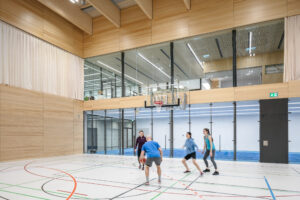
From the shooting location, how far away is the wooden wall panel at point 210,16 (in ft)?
42.0

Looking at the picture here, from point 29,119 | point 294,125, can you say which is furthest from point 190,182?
point 29,119

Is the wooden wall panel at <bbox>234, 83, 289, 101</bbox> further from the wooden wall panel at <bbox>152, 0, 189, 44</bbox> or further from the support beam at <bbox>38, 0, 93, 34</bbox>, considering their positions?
the support beam at <bbox>38, 0, 93, 34</bbox>

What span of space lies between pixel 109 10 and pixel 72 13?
104 inches

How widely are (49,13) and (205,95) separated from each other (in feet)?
38.6

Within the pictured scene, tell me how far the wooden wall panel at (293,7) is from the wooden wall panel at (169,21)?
5.52m

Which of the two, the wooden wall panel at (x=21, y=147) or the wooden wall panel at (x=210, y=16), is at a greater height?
the wooden wall panel at (x=210, y=16)

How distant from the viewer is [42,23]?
46.8 ft

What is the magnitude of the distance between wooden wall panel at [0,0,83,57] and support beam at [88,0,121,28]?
357cm

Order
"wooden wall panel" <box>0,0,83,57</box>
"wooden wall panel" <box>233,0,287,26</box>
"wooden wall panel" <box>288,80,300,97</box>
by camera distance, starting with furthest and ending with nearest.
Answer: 1. "wooden wall panel" <box>0,0,83,57</box>
2. "wooden wall panel" <box>233,0,287,26</box>
3. "wooden wall panel" <box>288,80,300,97</box>

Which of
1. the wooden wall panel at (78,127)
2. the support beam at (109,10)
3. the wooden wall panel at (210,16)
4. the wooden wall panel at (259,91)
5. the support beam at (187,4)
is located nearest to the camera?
the wooden wall panel at (259,91)

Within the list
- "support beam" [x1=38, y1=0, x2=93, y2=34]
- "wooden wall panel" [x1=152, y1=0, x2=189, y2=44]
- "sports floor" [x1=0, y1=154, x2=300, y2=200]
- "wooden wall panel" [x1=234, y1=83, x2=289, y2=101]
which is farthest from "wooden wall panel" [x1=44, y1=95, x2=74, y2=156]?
"wooden wall panel" [x1=234, y1=83, x2=289, y2=101]

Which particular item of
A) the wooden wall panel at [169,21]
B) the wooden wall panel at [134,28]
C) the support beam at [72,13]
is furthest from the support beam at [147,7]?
the support beam at [72,13]

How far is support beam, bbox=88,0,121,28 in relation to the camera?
1366 centimetres

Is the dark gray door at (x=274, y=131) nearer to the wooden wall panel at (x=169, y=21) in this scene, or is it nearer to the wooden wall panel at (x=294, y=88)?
the wooden wall panel at (x=294, y=88)
